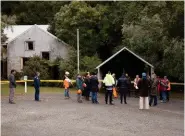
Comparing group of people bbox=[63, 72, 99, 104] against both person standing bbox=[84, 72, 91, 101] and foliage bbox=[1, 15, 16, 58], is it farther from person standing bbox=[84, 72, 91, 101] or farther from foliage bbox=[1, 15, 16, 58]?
foliage bbox=[1, 15, 16, 58]

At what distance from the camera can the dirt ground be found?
558 inches

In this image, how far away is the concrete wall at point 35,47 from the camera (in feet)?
165

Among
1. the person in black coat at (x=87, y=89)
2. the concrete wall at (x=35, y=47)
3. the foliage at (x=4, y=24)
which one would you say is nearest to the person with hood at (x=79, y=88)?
the person in black coat at (x=87, y=89)

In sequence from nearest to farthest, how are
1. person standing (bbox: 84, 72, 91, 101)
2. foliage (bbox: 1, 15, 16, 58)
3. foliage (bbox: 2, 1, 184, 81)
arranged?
person standing (bbox: 84, 72, 91, 101), foliage (bbox: 2, 1, 184, 81), foliage (bbox: 1, 15, 16, 58)

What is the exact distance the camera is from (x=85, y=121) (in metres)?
16.5

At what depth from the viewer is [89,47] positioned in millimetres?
45781

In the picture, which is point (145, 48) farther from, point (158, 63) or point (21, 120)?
point (21, 120)

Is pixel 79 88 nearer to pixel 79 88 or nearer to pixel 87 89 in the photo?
pixel 79 88

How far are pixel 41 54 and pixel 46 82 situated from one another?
29.8 ft

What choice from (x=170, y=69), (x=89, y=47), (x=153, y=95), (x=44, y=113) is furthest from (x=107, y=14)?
(x=44, y=113)

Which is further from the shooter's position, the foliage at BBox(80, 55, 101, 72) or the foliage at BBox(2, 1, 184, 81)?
the foliage at BBox(80, 55, 101, 72)

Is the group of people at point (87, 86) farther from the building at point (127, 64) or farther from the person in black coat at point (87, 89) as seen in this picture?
the building at point (127, 64)

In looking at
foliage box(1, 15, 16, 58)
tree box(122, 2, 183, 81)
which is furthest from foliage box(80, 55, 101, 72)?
foliage box(1, 15, 16, 58)

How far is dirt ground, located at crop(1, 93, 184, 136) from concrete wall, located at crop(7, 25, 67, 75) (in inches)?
1099
